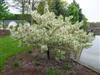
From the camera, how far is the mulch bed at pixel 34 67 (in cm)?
995

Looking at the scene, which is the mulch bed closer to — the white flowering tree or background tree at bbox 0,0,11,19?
the white flowering tree

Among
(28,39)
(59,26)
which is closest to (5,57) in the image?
(28,39)

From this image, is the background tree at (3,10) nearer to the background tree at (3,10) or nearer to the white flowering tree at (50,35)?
the background tree at (3,10)

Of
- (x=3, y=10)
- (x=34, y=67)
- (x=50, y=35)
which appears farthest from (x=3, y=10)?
(x=34, y=67)

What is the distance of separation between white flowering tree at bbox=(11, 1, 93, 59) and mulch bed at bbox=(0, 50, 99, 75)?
0.48 metres

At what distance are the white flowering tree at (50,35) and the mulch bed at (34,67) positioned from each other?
48 centimetres

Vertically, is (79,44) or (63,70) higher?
(79,44)

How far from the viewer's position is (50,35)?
11.2m

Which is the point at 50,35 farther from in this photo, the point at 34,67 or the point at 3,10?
the point at 3,10

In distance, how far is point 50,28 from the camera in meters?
11.5

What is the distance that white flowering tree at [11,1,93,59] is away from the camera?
11.0m

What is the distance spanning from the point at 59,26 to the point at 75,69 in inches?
69.6

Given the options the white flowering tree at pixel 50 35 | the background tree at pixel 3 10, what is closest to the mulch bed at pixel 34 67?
the white flowering tree at pixel 50 35

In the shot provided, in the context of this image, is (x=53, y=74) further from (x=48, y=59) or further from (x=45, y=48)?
(x=48, y=59)
